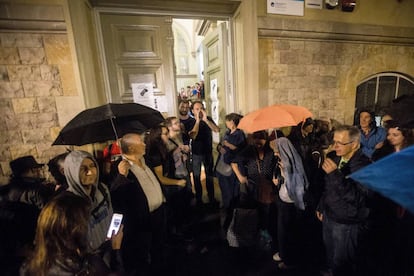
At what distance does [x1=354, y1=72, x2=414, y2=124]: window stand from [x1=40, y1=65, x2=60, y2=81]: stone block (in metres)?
5.24

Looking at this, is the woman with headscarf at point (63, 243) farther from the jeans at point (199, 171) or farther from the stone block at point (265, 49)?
the stone block at point (265, 49)

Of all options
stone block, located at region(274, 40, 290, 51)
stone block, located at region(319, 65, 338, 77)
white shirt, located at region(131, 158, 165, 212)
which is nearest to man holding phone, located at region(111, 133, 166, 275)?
white shirt, located at region(131, 158, 165, 212)

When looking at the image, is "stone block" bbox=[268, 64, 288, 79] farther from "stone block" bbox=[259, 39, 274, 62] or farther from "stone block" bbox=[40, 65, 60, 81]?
"stone block" bbox=[40, 65, 60, 81]

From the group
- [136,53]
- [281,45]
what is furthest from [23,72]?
[281,45]

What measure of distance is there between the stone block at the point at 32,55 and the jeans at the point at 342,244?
12.1 ft

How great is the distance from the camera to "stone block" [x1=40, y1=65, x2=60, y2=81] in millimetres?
2424

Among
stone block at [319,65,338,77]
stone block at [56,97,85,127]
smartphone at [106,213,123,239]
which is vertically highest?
stone block at [319,65,338,77]

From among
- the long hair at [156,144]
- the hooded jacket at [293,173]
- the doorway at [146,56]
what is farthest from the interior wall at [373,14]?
the long hair at [156,144]

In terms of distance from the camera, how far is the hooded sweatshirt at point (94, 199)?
4.55ft

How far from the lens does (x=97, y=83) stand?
2850 millimetres

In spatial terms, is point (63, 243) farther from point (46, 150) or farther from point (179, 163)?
point (46, 150)

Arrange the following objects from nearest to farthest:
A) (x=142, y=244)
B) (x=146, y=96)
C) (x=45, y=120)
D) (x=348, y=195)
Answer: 1. (x=348, y=195)
2. (x=142, y=244)
3. (x=45, y=120)
4. (x=146, y=96)

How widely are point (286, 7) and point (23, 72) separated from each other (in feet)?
12.8

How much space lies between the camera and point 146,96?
3.19 meters
